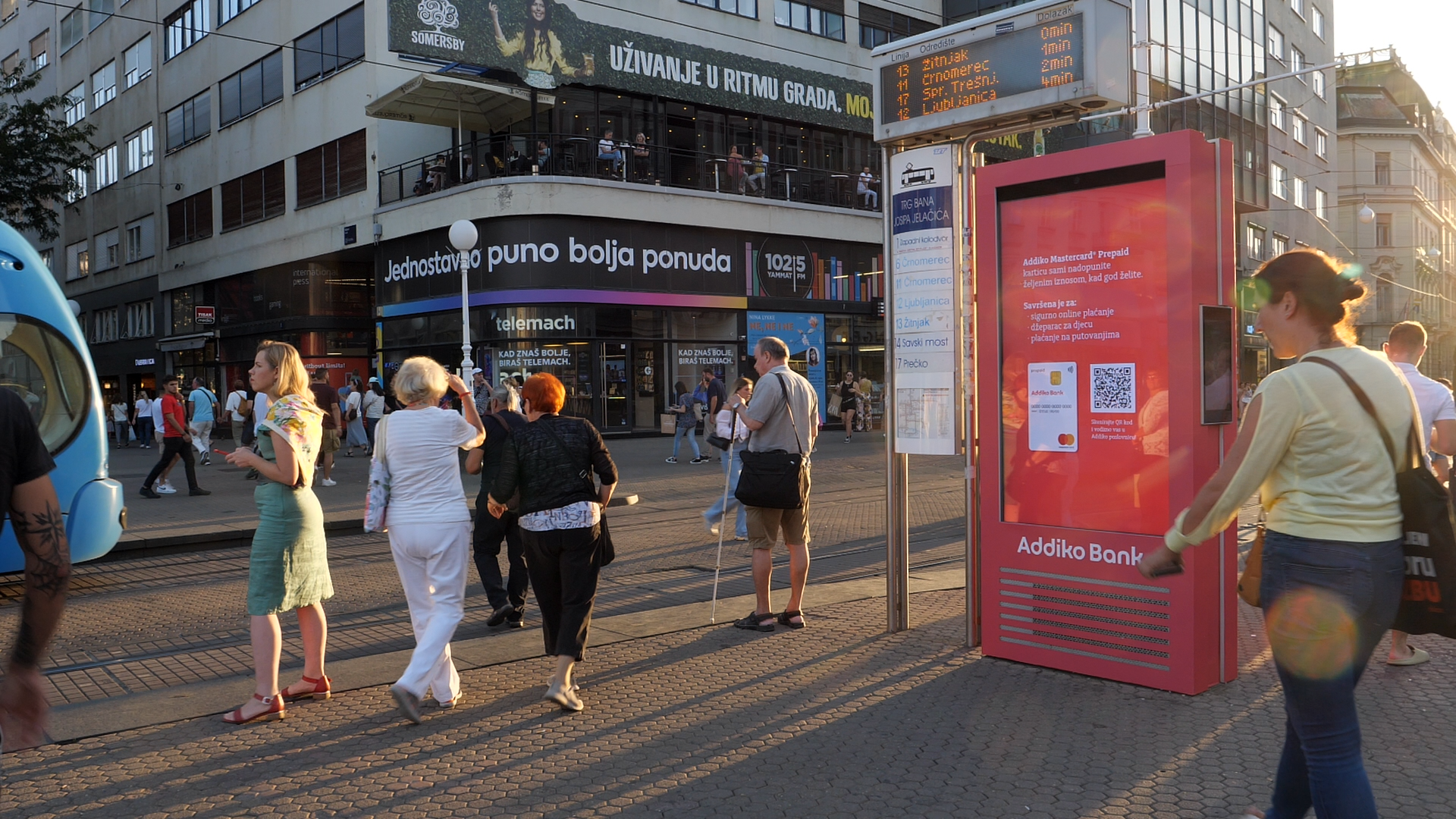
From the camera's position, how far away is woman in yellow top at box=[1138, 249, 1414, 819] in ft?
9.50

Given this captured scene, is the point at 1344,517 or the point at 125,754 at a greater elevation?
the point at 1344,517

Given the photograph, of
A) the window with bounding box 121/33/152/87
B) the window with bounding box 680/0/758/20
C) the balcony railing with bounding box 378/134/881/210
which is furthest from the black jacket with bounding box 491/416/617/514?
the window with bounding box 121/33/152/87

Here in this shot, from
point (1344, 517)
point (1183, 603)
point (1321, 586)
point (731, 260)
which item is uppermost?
point (731, 260)

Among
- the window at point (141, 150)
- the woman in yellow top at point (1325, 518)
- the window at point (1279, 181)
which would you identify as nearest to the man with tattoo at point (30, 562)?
the woman in yellow top at point (1325, 518)

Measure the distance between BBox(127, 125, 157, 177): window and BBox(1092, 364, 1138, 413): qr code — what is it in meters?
40.0

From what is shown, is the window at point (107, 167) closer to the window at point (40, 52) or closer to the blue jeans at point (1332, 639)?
the window at point (40, 52)

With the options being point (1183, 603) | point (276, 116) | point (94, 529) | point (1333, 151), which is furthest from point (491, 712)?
point (1333, 151)

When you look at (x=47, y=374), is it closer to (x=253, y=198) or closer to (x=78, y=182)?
(x=253, y=198)

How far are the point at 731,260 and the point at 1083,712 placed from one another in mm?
24637

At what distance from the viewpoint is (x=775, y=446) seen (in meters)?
6.70

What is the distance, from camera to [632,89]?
27312 mm

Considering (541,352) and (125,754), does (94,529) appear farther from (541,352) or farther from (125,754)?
(541,352)

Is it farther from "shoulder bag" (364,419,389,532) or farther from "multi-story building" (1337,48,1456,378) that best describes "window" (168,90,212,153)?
"multi-story building" (1337,48,1456,378)

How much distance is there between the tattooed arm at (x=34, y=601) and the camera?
7.33 ft
